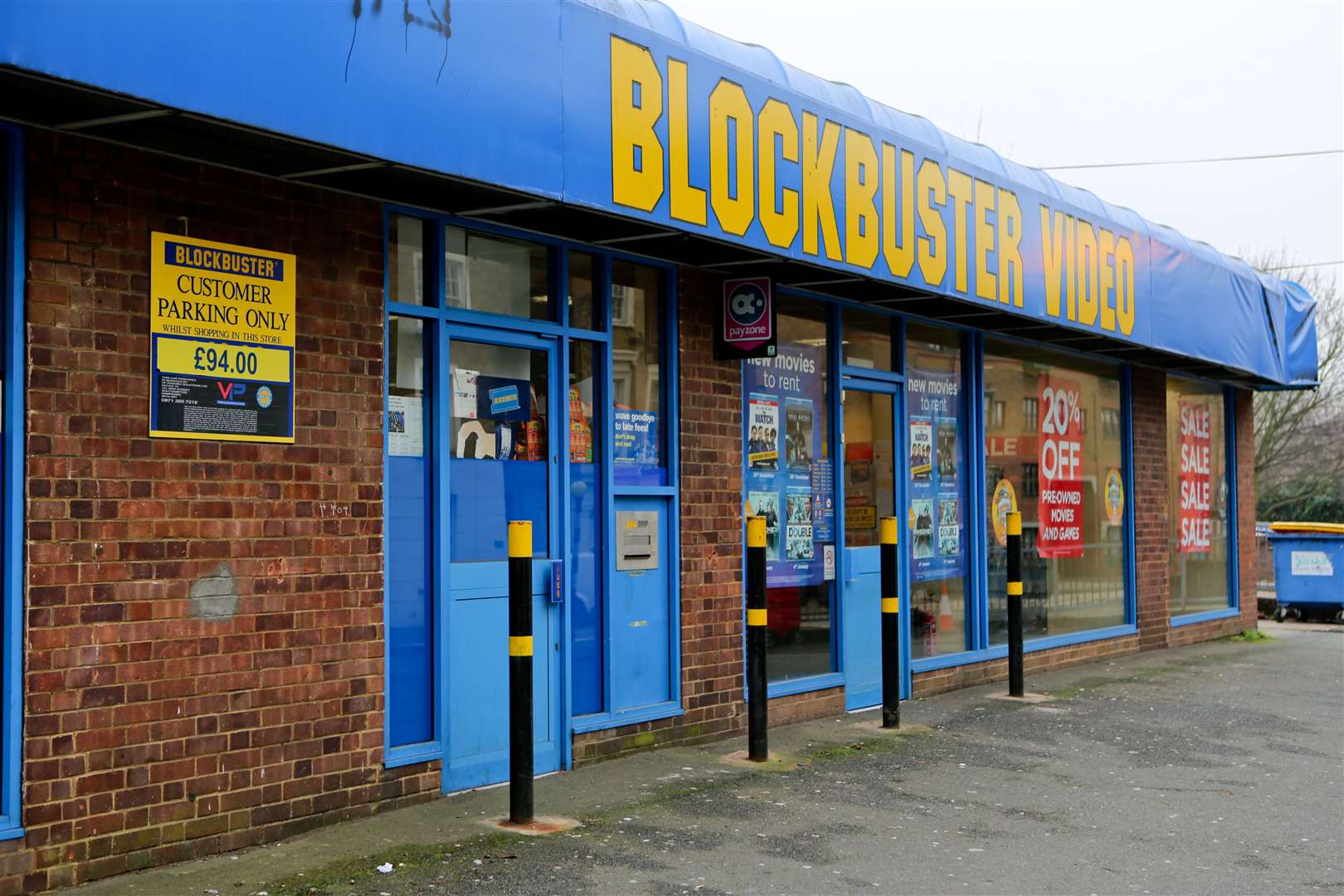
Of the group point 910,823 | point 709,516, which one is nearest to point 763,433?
point 709,516

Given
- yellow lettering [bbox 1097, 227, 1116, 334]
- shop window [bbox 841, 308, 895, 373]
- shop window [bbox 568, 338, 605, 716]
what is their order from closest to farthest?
shop window [bbox 568, 338, 605, 716], shop window [bbox 841, 308, 895, 373], yellow lettering [bbox 1097, 227, 1116, 334]

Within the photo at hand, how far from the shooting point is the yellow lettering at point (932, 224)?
9492 millimetres

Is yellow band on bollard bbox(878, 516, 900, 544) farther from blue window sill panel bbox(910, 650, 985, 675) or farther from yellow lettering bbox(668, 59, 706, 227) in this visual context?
yellow lettering bbox(668, 59, 706, 227)

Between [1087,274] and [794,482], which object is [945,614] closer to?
[794,482]

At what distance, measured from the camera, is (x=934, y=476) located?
11.3m

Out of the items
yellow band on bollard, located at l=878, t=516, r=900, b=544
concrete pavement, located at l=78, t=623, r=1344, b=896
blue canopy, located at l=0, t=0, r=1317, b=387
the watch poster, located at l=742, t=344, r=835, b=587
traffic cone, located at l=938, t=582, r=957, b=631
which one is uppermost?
blue canopy, located at l=0, t=0, r=1317, b=387

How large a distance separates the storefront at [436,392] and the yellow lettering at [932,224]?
0.04 metres

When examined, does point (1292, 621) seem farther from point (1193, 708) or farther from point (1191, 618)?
point (1193, 708)

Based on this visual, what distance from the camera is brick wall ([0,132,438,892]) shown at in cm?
527

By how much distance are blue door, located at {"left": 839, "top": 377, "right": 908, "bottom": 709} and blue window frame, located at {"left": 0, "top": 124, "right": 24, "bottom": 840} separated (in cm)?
616

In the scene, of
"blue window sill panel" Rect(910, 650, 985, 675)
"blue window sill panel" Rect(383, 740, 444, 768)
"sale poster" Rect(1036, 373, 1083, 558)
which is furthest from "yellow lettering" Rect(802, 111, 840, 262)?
"sale poster" Rect(1036, 373, 1083, 558)

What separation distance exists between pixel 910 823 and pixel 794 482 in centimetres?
346

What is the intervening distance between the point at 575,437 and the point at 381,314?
1681mm

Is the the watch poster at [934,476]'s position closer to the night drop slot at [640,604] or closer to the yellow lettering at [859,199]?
the yellow lettering at [859,199]
